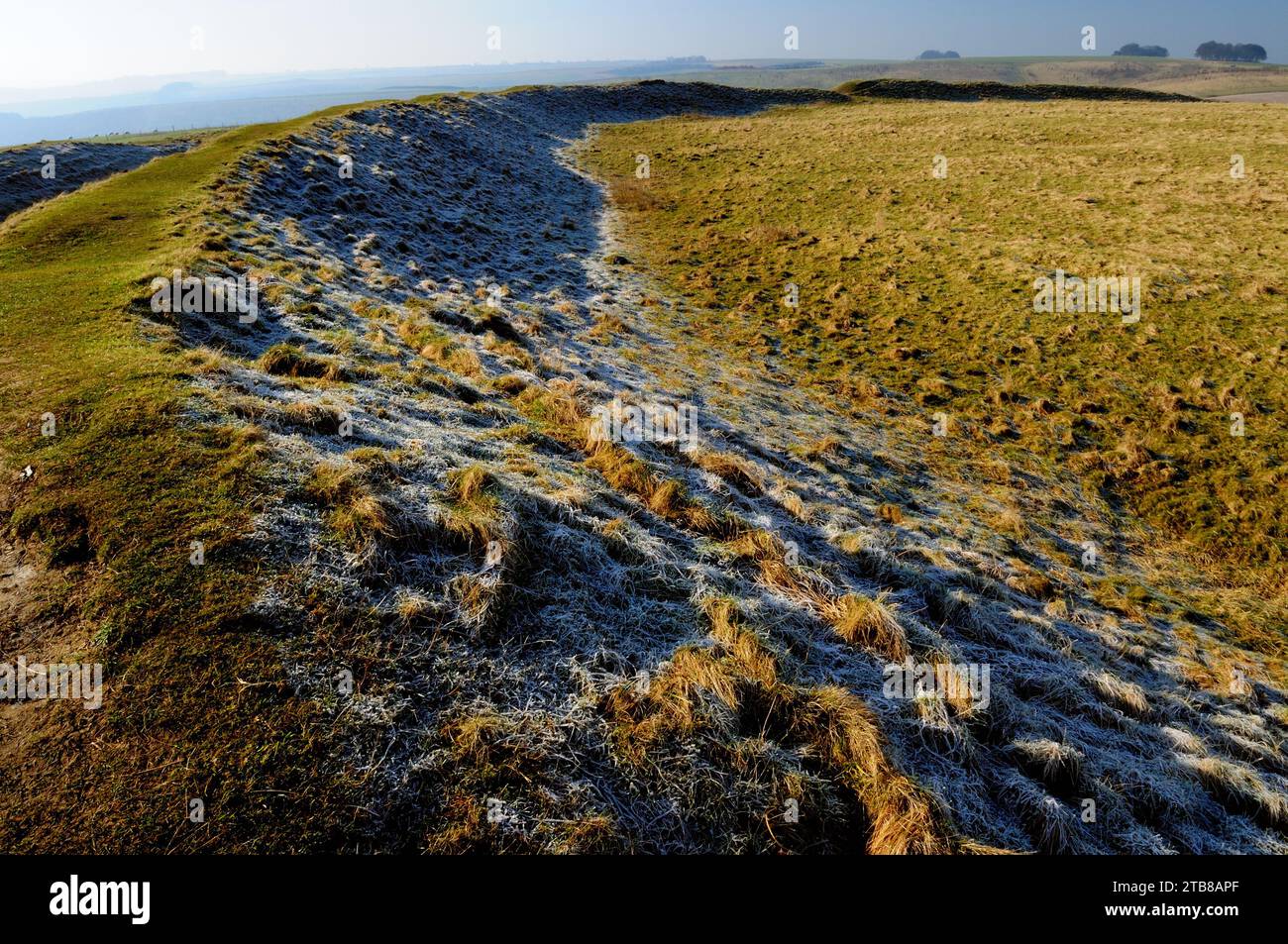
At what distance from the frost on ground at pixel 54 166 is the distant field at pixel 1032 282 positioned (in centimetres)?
2928

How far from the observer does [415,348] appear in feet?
48.0

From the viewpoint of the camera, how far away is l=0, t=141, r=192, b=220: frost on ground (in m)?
27.5

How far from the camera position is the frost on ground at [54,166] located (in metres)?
27.5

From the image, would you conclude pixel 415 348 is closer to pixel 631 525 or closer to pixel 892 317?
pixel 631 525

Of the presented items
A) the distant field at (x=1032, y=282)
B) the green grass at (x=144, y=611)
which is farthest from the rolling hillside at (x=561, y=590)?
the distant field at (x=1032, y=282)

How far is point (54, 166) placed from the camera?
105 ft

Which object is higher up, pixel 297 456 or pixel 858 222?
pixel 858 222

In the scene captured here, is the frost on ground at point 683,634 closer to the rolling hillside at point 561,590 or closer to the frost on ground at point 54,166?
the rolling hillside at point 561,590

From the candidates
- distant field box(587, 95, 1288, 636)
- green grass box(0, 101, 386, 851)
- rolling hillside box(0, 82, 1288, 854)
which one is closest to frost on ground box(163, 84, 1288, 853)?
→ rolling hillside box(0, 82, 1288, 854)

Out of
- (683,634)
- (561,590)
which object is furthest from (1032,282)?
(561,590)

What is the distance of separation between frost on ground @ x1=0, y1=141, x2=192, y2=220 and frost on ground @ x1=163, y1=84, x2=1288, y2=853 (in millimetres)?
25332

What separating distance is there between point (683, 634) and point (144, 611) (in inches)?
214

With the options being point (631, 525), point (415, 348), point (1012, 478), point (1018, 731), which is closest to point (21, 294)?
point (415, 348)

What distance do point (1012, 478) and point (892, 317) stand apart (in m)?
9.42
